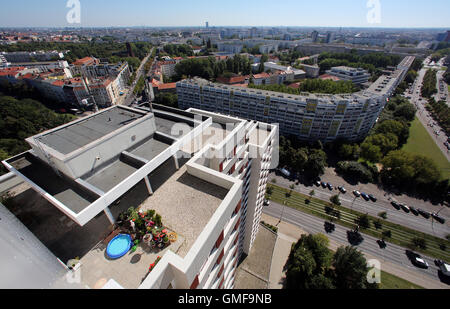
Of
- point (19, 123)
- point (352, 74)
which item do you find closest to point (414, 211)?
point (352, 74)

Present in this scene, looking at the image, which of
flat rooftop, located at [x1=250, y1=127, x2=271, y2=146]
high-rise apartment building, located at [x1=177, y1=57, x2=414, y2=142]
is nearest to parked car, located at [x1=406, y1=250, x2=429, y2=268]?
high-rise apartment building, located at [x1=177, y1=57, x2=414, y2=142]

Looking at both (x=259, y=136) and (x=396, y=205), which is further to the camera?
(x=396, y=205)

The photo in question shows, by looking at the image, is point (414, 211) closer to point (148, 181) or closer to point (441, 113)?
point (148, 181)

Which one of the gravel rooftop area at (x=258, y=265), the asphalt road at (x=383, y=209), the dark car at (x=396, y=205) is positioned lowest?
the gravel rooftop area at (x=258, y=265)

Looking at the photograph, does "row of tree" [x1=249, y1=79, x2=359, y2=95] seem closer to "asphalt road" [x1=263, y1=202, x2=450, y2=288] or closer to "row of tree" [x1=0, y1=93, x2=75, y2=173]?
"asphalt road" [x1=263, y1=202, x2=450, y2=288]

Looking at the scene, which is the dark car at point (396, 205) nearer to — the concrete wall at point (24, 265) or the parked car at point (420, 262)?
the parked car at point (420, 262)

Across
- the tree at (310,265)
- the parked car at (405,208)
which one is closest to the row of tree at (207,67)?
the parked car at (405,208)
